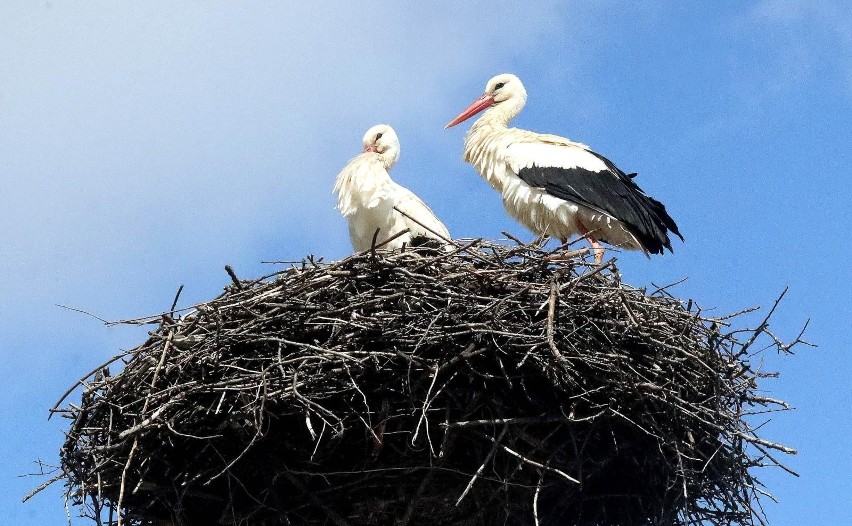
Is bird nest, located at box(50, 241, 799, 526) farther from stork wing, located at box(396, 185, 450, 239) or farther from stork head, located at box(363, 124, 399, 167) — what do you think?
stork head, located at box(363, 124, 399, 167)

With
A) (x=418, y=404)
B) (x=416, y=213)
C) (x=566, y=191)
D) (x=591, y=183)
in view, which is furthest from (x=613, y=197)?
(x=418, y=404)

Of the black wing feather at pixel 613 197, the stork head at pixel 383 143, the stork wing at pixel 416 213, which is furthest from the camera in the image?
the stork head at pixel 383 143

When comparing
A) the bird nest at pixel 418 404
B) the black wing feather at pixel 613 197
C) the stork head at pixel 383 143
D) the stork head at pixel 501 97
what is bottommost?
the bird nest at pixel 418 404

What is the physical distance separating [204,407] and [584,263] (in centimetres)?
147

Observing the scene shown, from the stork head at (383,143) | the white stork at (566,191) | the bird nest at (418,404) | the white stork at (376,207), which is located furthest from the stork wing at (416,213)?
the bird nest at (418,404)

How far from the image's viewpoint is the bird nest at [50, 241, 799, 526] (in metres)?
4.79

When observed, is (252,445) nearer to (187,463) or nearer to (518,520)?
(187,463)

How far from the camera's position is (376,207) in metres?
6.67

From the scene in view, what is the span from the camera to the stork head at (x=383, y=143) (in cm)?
718

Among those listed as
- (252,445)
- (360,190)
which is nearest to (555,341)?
(252,445)

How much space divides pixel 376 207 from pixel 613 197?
1.19 m

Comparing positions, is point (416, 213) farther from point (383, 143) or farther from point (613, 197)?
point (613, 197)

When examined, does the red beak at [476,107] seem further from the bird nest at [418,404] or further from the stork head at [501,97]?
the bird nest at [418,404]

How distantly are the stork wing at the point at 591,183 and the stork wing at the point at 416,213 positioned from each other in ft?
1.75
